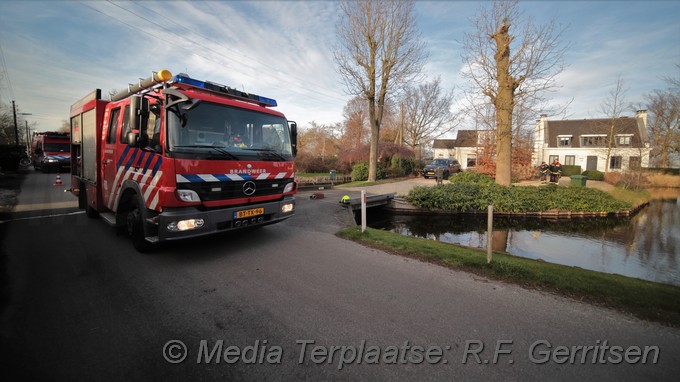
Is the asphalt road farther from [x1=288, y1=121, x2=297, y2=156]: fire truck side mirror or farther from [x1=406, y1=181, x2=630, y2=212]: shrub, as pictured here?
[x1=406, y1=181, x2=630, y2=212]: shrub

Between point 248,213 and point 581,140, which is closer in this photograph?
point 248,213

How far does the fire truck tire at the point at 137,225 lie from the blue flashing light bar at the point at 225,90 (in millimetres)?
2051

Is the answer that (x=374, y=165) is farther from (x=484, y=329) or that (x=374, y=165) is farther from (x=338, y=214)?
(x=484, y=329)

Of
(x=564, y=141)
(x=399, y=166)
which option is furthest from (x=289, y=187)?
(x=564, y=141)

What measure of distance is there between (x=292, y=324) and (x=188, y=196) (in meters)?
2.46

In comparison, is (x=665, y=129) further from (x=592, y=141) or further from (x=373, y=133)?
(x=373, y=133)

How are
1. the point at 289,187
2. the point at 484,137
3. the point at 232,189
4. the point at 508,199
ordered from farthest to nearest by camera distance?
the point at 484,137 → the point at 508,199 → the point at 289,187 → the point at 232,189

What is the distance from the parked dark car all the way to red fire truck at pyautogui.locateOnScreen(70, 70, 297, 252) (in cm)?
1864

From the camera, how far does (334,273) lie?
451 cm

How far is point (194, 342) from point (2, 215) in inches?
360

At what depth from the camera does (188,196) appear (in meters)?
4.27

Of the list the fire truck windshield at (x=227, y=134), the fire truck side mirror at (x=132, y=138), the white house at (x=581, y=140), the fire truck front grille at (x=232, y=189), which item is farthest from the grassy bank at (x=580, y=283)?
the white house at (x=581, y=140)

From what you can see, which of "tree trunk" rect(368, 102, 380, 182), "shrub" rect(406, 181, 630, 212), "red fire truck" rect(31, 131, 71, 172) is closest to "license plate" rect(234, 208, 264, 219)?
"shrub" rect(406, 181, 630, 212)

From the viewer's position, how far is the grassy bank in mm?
3434
